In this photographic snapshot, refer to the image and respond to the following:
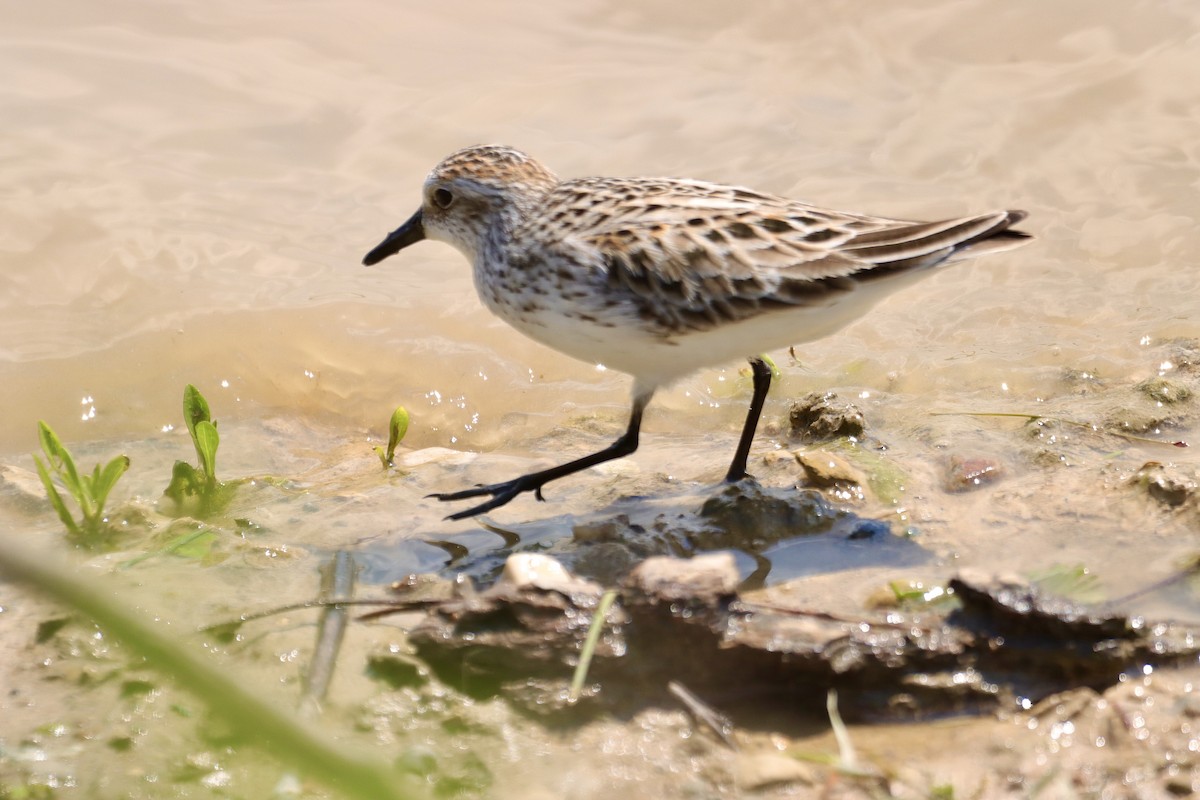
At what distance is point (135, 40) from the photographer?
30.9 feet

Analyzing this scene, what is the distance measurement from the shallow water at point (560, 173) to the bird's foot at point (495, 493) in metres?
0.09

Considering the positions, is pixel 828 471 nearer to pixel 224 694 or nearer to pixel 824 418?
pixel 824 418

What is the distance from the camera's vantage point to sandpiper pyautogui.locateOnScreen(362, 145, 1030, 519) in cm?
468

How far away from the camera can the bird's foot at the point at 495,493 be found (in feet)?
16.1

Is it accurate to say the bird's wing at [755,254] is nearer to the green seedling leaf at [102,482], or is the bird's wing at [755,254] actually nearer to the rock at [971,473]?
the rock at [971,473]

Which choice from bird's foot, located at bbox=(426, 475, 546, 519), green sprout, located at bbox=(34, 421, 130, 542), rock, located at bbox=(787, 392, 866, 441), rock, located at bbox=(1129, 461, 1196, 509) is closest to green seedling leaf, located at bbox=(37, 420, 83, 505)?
green sprout, located at bbox=(34, 421, 130, 542)

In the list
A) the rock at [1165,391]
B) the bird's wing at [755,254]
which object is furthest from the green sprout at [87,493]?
the rock at [1165,391]

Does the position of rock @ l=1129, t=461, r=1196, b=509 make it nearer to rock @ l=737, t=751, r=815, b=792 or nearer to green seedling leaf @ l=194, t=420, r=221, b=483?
rock @ l=737, t=751, r=815, b=792

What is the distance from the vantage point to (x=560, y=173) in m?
8.68

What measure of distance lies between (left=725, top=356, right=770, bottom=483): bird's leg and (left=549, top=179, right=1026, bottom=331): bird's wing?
0.66 metres

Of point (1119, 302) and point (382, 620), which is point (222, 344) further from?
point (1119, 302)

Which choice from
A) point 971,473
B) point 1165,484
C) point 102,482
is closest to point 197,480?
point 102,482

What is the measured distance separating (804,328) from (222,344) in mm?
3972

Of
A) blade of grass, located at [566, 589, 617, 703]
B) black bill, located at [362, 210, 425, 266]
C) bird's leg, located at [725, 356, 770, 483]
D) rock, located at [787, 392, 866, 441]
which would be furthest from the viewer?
black bill, located at [362, 210, 425, 266]
